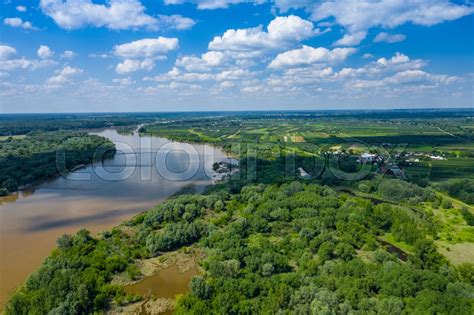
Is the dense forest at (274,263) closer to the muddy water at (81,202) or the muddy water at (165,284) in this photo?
the muddy water at (165,284)

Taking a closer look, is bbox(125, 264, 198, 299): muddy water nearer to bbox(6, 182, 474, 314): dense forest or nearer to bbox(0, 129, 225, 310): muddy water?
bbox(6, 182, 474, 314): dense forest

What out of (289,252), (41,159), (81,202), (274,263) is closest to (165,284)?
(274,263)

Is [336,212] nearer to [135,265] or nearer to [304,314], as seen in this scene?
[304,314]

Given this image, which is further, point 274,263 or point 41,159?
point 41,159

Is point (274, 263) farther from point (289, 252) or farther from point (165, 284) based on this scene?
point (165, 284)

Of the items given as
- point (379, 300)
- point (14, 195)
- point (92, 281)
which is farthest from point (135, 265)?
point (14, 195)

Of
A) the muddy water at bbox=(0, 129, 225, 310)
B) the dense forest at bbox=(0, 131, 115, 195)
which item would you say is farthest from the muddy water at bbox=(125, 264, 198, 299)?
the dense forest at bbox=(0, 131, 115, 195)
